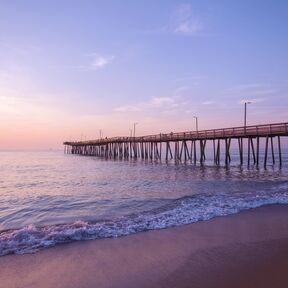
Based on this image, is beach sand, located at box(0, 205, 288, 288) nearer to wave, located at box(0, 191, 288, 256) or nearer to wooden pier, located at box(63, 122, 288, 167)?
wave, located at box(0, 191, 288, 256)

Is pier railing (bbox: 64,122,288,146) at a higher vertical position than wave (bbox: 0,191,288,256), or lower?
higher

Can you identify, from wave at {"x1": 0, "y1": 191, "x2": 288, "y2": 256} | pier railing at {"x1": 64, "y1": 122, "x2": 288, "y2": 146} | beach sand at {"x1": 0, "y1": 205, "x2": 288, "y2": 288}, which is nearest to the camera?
beach sand at {"x1": 0, "y1": 205, "x2": 288, "y2": 288}

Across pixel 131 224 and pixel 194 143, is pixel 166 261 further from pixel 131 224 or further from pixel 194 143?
pixel 194 143

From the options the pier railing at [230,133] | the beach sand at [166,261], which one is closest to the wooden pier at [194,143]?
the pier railing at [230,133]

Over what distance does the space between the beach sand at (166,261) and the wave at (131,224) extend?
415 millimetres

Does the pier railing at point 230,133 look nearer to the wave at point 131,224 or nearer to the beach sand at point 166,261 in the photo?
the wave at point 131,224

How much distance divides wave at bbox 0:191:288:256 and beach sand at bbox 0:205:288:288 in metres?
0.41

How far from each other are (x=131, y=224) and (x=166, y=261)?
287 centimetres

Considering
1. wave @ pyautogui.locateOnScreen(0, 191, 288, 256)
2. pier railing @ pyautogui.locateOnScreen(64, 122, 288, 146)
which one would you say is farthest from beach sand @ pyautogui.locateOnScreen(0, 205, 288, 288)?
pier railing @ pyautogui.locateOnScreen(64, 122, 288, 146)

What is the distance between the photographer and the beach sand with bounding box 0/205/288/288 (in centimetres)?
506

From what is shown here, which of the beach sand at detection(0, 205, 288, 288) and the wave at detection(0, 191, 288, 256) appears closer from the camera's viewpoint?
the beach sand at detection(0, 205, 288, 288)

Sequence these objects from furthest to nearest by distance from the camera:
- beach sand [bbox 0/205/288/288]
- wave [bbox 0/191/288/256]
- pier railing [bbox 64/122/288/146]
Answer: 1. pier railing [bbox 64/122/288/146]
2. wave [bbox 0/191/288/256]
3. beach sand [bbox 0/205/288/288]

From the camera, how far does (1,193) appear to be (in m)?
16.9

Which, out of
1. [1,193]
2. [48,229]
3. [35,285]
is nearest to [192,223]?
[48,229]
